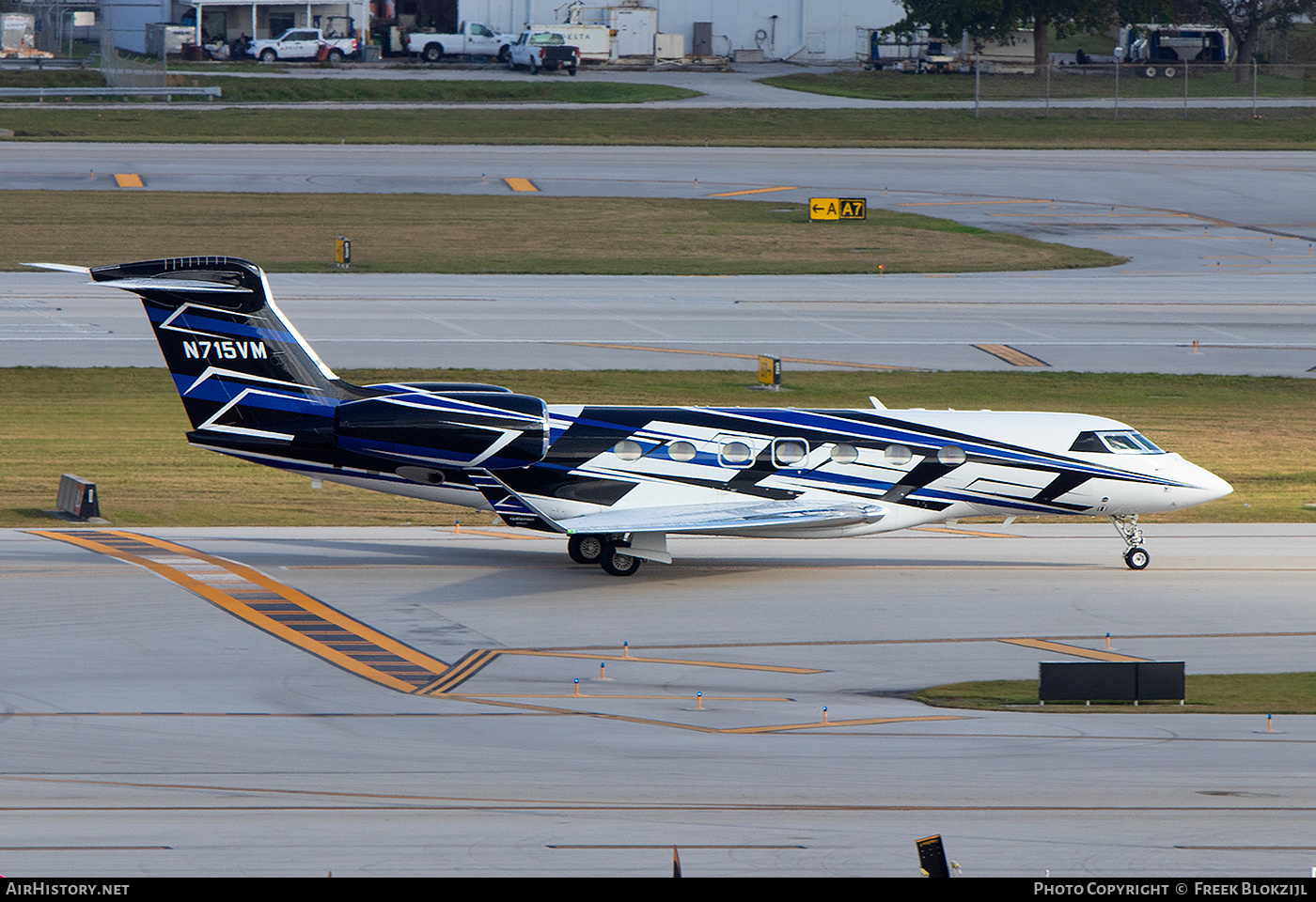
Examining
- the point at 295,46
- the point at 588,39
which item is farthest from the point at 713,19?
the point at 295,46

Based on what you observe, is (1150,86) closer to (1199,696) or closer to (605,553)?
(605,553)

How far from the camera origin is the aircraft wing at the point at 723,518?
26266 mm

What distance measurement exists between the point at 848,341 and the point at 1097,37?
97126 millimetres

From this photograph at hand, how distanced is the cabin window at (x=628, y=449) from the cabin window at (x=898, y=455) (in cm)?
459

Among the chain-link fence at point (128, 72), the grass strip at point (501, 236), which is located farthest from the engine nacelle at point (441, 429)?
the chain-link fence at point (128, 72)

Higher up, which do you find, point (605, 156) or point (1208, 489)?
point (605, 156)

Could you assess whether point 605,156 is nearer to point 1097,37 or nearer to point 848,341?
point 848,341

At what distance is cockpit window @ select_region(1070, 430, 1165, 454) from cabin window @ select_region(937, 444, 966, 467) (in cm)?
219

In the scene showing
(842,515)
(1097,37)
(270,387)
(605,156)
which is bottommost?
(842,515)

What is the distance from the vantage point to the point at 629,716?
19.7m

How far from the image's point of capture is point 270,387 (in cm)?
2744

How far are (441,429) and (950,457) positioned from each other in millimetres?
9504

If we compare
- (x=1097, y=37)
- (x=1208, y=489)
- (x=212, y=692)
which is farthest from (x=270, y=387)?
(x=1097, y=37)

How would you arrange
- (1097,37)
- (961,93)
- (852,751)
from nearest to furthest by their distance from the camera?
(852,751) < (961,93) < (1097,37)
